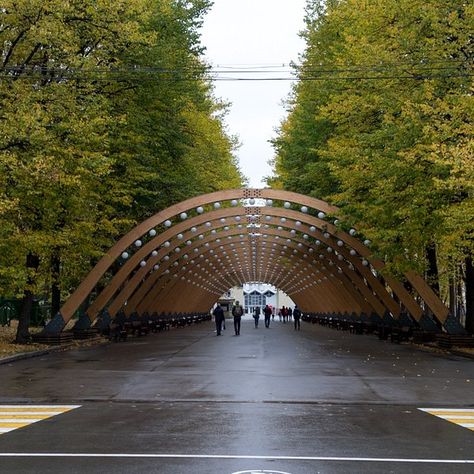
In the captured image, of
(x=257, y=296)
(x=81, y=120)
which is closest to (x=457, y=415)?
(x=81, y=120)

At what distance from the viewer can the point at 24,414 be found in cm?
1286

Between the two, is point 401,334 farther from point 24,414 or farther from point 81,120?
point 24,414

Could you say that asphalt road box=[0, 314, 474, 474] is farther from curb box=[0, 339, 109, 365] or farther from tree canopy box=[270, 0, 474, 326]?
tree canopy box=[270, 0, 474, 326]

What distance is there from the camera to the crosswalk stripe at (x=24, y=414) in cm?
1162

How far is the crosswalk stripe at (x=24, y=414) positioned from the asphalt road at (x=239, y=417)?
0.68ft

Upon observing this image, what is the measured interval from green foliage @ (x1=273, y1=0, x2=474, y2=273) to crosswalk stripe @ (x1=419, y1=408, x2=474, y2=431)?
28.1ft

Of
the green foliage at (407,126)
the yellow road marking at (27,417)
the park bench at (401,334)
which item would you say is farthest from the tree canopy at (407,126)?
the yellow road marking at (27,417)

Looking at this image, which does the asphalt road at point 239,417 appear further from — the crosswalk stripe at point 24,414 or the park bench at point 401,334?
the park bench at point 401,334

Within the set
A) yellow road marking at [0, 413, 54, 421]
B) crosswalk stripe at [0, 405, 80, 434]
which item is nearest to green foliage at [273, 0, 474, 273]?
crosswalk stripe at [0, 405, 80, 434]

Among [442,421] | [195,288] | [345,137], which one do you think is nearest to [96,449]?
[442,421]

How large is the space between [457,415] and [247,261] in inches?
2537

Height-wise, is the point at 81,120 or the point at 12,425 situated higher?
the point at 81,120

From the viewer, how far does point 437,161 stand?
834 inches

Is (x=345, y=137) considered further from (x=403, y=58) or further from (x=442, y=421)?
(x=442, y=421)
